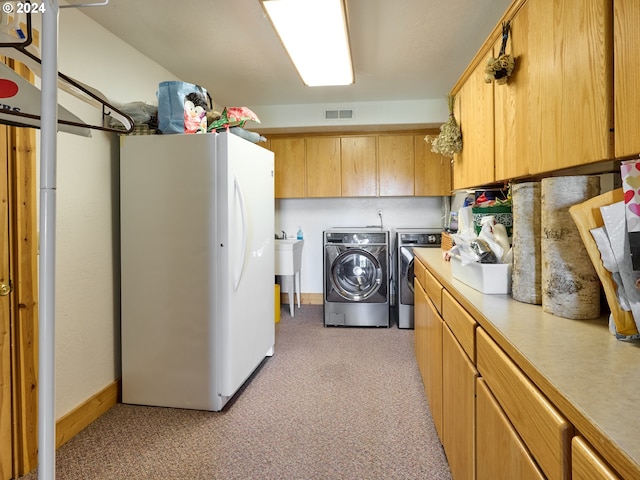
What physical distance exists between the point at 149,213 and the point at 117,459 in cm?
132

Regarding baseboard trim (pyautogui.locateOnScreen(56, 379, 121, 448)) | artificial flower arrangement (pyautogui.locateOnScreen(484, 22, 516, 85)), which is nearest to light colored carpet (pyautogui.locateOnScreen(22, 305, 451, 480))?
baseboard trim (pyautogui.locateOnScreen(56, 379, 121, 448))

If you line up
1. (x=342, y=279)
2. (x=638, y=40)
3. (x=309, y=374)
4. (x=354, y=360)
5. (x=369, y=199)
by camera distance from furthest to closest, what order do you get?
1. (x=369, y=199)
2. (x=342, y=279)
3. (x=354, y=360)
4. (x=309, y=374)
5. (x=638, y=40)

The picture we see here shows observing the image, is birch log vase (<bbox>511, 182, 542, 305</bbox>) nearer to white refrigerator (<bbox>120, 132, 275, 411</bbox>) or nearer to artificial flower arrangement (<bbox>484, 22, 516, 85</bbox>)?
artificial flower arrangement (<bbox>484, 22, 516, 85</bbox>)

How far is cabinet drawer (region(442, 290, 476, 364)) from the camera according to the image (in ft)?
4.27

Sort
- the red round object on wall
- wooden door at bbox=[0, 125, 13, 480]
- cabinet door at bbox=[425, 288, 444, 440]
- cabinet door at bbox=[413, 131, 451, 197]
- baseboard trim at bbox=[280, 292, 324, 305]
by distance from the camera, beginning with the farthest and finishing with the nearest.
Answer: baseboard trim at bbox=[280, 292, 324, 305] < cabinet door at bbox=[413, 131, 451, 197] < cabinet door at bbox=[425, 288, 444, 440] < wooden door at bbox=[0, 125, 13, 480] < the red round object on wall

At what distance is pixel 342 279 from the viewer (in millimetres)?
4055

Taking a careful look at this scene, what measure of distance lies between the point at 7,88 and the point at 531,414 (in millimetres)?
1330

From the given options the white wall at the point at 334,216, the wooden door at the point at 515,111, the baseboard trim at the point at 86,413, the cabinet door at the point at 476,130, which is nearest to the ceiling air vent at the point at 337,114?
the white wall at the point at 334,216

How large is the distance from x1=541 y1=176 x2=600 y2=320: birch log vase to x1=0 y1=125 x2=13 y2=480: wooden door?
7.20ft

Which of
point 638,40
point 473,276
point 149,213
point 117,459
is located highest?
point 638,40

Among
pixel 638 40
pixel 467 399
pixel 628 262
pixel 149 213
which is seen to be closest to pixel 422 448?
pixel 467 399

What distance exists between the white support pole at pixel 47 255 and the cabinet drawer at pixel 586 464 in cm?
89

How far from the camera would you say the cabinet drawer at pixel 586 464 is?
56 cm

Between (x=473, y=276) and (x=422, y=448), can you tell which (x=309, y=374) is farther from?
(x=473, y=276)
